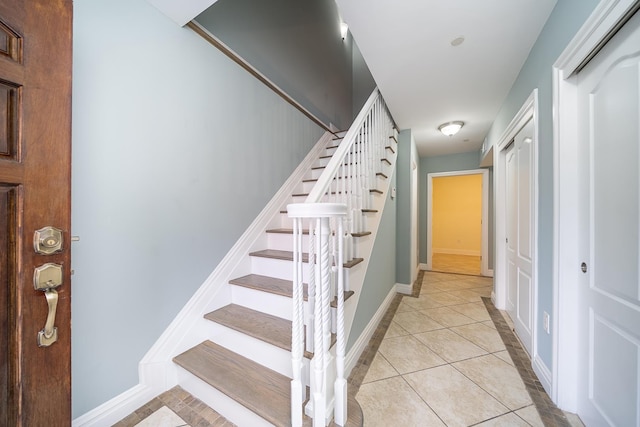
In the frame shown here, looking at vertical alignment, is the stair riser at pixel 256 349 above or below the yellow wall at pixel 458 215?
below

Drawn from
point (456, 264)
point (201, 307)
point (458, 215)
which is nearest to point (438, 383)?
point (201, 307)

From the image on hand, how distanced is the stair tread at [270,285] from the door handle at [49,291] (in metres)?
0.97

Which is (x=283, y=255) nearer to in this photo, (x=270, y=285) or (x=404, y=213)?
(x=270, y=285)

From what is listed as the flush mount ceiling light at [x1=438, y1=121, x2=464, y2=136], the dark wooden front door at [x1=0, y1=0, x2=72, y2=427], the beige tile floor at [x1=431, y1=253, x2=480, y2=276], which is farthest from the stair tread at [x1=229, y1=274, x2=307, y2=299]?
the beige tile floor at [x1=431, y1=253, x2=480, y2=276]

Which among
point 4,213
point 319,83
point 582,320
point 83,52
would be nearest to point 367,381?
point 582,320

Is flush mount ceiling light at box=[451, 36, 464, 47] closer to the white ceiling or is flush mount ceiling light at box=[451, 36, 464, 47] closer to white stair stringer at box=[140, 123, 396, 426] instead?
the white ceiling

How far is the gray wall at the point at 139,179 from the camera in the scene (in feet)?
3.62

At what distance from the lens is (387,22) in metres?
1.57

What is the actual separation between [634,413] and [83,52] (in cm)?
281

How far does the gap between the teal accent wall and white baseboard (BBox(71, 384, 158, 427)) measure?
2.35 m

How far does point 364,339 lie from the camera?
6.33ft

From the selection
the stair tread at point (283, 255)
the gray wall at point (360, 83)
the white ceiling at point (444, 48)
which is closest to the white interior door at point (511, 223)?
the white ceiling at point (444, 48)

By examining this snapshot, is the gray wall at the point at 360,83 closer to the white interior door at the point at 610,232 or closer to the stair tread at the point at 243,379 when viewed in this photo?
the white interior door at the point at 610,232

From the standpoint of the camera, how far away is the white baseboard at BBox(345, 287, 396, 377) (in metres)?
1.64
